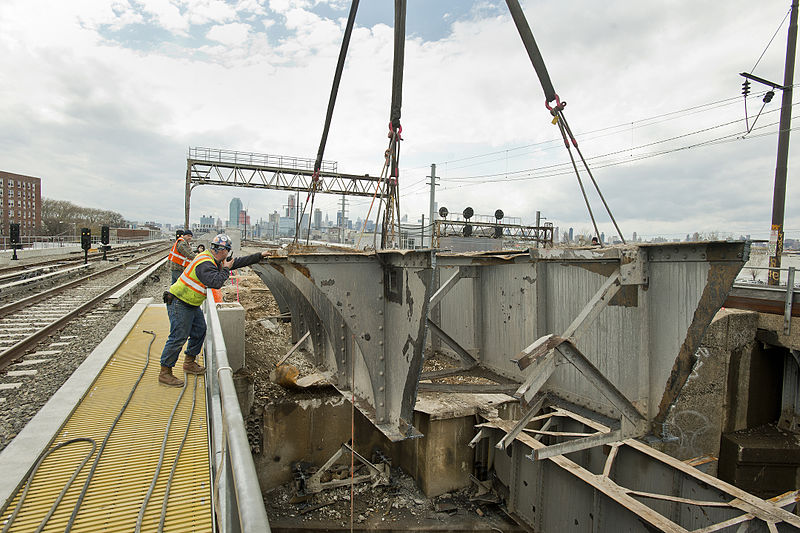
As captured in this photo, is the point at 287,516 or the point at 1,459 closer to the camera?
the point at 1,459

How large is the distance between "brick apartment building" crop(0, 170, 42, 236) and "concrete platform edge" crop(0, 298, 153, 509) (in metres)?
115

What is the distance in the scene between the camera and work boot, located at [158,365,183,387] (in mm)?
4551

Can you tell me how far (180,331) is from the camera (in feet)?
15.3

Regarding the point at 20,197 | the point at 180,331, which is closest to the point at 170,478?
the point at 180,331

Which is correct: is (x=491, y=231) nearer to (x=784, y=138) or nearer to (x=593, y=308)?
(x=784, y=138)

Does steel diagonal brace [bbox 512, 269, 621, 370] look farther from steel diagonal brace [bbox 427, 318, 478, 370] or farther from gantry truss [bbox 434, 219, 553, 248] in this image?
gantry truss [bbox 434, 219, 553, 248]

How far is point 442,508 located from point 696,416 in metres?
6.88

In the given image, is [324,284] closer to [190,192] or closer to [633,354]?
[633,354]

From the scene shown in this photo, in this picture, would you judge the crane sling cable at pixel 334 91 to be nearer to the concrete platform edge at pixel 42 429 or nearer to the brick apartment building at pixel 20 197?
the concrete platform edge at pixel 42 429

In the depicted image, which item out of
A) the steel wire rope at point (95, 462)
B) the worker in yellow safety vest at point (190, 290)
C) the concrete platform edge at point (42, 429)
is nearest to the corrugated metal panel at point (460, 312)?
the worker in yellow safety vest at point (190, 290)

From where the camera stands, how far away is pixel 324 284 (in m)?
3.51

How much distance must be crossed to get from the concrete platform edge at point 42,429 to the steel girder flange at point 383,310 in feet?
7.32

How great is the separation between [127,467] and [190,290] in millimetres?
2100

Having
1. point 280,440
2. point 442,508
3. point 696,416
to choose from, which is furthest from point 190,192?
point 696,416
